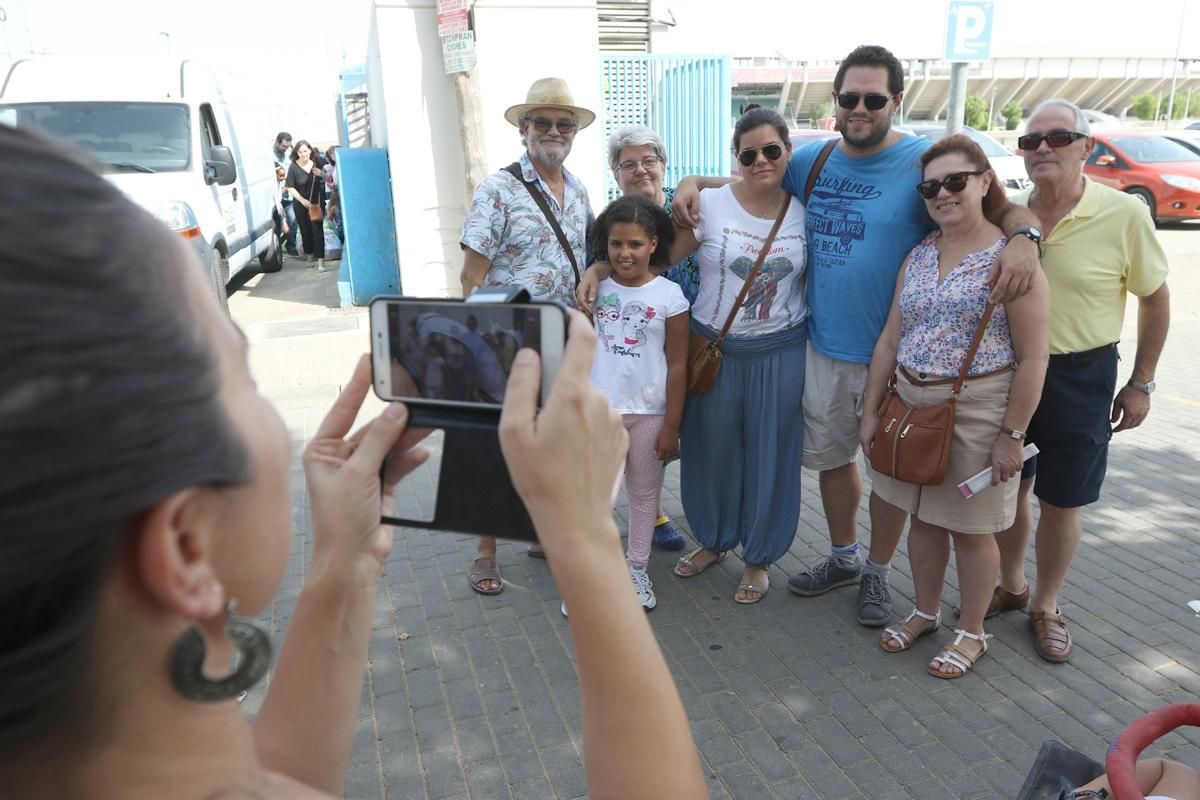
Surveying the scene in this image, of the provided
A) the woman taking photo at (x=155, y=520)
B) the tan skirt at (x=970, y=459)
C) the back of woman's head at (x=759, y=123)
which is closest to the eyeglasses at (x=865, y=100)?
the back of woman's head at (x=759, y=123)

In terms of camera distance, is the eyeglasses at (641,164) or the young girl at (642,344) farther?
the eyeglasses at (641,164)

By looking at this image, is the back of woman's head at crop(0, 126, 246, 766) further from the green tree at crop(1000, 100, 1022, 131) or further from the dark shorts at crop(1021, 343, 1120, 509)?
the green tree at crop(1000, 100, 1022, 131)

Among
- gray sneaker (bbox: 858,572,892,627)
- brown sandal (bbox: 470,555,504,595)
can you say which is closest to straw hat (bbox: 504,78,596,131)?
brown sandal (bbox: 470,555,504,595)

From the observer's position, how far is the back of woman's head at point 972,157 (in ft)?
9.94

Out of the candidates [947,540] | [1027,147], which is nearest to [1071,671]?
[947,540]

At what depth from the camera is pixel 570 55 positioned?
8609mm

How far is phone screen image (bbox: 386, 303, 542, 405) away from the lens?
1.29m

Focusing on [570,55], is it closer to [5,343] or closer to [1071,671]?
[1071,671]

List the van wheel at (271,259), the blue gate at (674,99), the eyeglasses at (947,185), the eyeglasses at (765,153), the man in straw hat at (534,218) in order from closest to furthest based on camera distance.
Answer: the eyeglasses at (947,185), the eyeglasses at (765,153), the man in straw hat at (534,218), the blue gate at (674,99), the van wheel at (271,259)

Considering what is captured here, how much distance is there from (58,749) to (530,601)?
129 inches

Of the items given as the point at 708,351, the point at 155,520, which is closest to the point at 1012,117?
the point at 708,351

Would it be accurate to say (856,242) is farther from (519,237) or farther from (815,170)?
(519,237)

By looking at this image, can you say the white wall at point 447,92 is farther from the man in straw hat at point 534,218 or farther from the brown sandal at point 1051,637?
the brown sandal at point 1051,637

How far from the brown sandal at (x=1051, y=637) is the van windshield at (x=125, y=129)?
28.7ft
